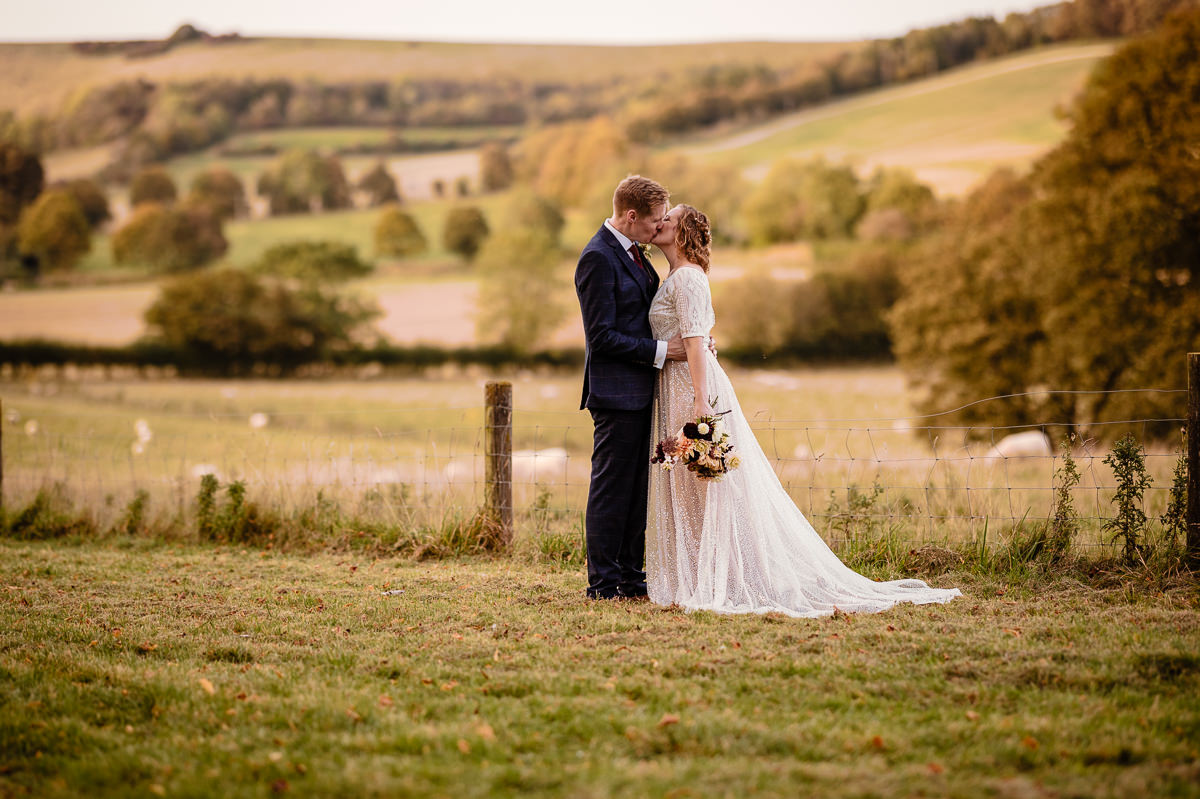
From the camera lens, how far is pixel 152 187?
46219 mm

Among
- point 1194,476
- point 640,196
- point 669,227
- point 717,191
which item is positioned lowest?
point 1194,476

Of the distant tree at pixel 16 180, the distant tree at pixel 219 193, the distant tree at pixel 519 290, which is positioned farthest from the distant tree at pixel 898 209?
the distant tree at pixel 16 180

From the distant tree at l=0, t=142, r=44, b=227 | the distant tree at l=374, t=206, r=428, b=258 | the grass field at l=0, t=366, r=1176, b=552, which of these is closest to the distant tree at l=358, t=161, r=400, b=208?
the distant tree at l=374, t=206, r=428, b=258

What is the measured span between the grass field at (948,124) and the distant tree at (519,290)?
33.5 feet

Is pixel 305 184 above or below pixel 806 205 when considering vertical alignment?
above

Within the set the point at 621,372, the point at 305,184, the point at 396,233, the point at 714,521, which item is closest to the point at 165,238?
the point at 305,184

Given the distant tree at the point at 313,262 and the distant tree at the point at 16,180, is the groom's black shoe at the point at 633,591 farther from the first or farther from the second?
the distant tree at the point at 16,180

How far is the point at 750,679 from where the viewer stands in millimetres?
4395

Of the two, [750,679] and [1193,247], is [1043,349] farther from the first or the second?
[750,679]

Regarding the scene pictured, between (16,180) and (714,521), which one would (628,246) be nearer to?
(714,521)

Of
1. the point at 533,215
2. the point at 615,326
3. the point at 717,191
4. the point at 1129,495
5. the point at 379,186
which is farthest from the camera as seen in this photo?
the point at 379,186

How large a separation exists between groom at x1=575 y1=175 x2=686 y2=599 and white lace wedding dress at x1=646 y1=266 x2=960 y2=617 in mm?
132

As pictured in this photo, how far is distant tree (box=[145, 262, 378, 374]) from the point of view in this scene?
4275 centimetres

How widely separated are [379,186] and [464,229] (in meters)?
4.68
